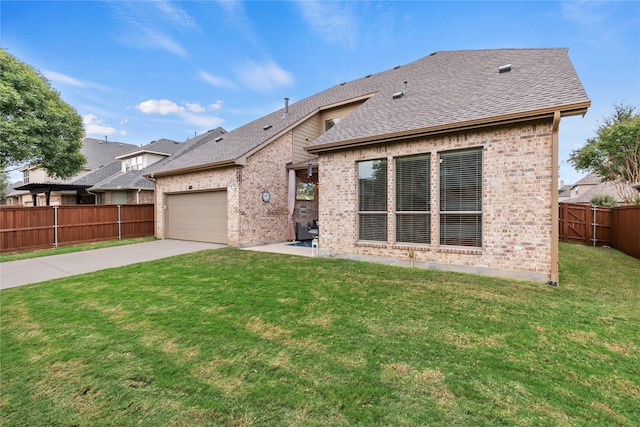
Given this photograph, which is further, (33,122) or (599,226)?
(33,122)

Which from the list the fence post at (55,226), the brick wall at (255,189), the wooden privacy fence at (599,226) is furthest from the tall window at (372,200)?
the fence post at (55,226)

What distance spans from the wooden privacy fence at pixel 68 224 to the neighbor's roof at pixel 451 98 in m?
4.49

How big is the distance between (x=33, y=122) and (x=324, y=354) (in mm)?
20429

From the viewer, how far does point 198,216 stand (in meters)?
12.5

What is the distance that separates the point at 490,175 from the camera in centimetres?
598

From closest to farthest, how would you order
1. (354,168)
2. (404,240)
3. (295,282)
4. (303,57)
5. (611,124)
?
(295,282) < (404,240) < (354,168) < (303,57) < (611,124)

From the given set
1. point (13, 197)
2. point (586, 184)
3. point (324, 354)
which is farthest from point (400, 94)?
point (13, 197)

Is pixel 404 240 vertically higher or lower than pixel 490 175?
lower

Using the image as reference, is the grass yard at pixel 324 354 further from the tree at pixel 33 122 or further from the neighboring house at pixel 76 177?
the neighboring house at pixel 76 177

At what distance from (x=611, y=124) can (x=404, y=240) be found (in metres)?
23.0

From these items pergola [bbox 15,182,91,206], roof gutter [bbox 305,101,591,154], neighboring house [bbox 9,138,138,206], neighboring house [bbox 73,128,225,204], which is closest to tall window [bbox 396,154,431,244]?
roof gutter [bbox 305,101,591,154]

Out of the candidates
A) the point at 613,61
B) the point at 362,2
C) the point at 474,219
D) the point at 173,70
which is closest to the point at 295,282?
the point at 474,219

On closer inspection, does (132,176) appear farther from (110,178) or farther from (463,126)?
(463,126)

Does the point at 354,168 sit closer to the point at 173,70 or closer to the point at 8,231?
the point at 8,231
